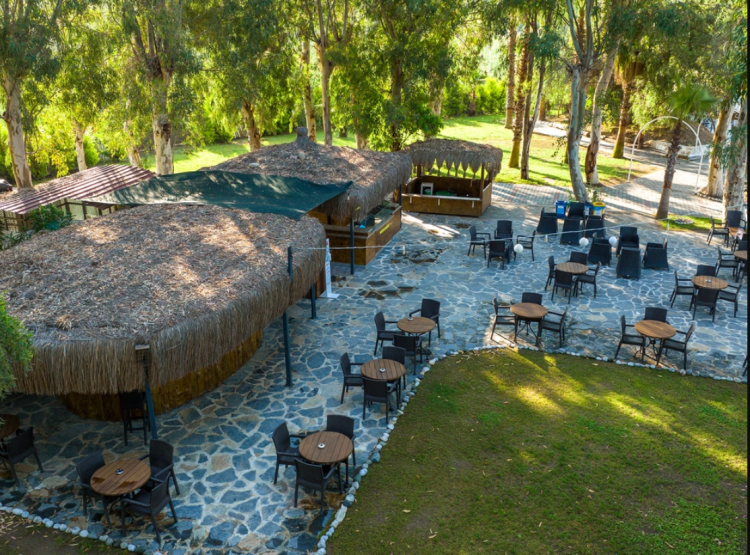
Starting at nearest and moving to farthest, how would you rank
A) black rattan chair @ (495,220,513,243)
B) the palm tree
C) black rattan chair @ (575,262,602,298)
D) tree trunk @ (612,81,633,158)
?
black rattan chair @ (575,262,602,298) → the palm tree → black rattan chair @ (495,220,513,243) → tree trunk @ (612,81,633,158)

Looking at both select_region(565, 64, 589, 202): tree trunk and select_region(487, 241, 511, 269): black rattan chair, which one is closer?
select_region(487, 241, 511, 269): black rattan chair

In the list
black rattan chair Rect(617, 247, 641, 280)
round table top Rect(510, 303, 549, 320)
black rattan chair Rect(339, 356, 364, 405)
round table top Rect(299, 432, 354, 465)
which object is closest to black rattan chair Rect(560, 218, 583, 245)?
black rattan chair Rect(617, 247, 641, 280)

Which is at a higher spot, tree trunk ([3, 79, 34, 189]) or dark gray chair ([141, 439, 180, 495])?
tree trunk ([3, 79, 34, 189])

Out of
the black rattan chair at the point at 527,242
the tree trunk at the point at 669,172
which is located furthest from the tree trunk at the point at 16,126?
the tree trunk at the point at 669,172

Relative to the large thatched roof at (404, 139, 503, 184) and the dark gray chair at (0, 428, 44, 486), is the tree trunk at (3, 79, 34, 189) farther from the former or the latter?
the large thatched roof at (404, 139, 503, 184)

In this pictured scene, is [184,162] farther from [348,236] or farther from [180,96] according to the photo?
[348,236]

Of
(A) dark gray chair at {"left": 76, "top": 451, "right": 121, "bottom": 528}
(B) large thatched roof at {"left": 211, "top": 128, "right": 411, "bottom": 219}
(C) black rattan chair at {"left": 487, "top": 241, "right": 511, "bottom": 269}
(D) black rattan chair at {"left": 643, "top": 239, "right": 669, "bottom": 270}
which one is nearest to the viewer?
(A) dark gray chair at {"left": 76, "top": 451, "right": 121, "bottom": 528}
